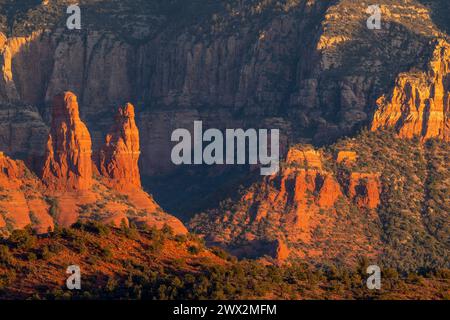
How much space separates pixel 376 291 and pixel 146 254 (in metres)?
13.0

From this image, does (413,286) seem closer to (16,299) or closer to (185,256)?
(185,256)

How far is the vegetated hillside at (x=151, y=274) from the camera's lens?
125 meters

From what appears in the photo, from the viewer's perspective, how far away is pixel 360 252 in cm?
19462

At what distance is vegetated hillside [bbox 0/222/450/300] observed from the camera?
125250 mm

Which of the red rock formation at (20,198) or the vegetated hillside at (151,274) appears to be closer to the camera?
the vegetated hillside at (151,274)

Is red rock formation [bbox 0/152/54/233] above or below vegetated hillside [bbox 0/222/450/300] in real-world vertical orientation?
below

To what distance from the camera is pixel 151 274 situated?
12925cm

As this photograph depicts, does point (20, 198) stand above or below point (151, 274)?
below

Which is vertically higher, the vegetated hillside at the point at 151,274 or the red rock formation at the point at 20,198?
the vegetated hillside at the point at 151,274

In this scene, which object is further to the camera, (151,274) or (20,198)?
(20,198)

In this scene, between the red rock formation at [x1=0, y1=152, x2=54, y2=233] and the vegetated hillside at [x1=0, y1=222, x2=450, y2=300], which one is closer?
the vegetated hillside at [x1=0, y1=222, x2=450, y2=300]
